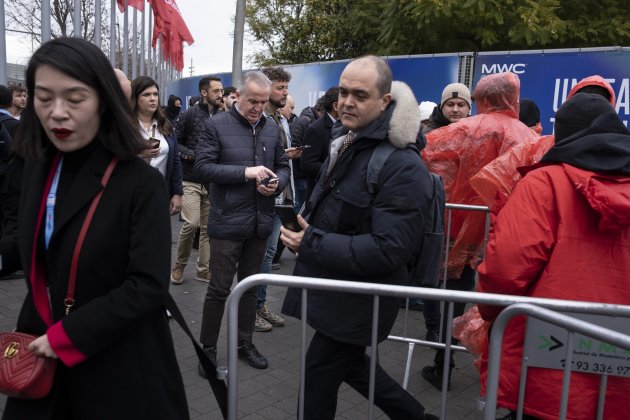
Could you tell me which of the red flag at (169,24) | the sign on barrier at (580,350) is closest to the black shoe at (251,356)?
the sign on barrier at (580,350)

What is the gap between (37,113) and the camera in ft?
5.73

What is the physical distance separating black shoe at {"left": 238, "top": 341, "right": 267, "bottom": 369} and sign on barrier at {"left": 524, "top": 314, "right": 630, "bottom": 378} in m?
2.31

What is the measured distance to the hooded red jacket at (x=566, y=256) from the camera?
6.72 feet

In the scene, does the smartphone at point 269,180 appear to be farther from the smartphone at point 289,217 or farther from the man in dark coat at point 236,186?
the smartphone at point 289,217

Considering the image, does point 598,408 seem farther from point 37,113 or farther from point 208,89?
point 208,89

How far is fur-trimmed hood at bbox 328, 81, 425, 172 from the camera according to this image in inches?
95.3

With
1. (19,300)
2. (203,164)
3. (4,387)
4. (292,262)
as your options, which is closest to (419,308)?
(292,262)

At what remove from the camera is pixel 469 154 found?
392 centimetres

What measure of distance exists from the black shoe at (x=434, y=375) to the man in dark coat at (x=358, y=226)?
1.39 metres

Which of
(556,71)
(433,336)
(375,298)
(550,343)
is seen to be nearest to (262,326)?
(433,336)

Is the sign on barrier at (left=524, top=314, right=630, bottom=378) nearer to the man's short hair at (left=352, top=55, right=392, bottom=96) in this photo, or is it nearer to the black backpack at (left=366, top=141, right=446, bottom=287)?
the black backpack at (left=366, top=141, right=446, bottom=287)

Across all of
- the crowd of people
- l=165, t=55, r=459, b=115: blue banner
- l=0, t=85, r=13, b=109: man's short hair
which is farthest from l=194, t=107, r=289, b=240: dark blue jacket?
l=165, t=55, r=459, b=115: blue banner

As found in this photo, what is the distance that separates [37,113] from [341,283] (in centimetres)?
116

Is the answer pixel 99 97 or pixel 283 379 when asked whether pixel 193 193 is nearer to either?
pixel 283 379
